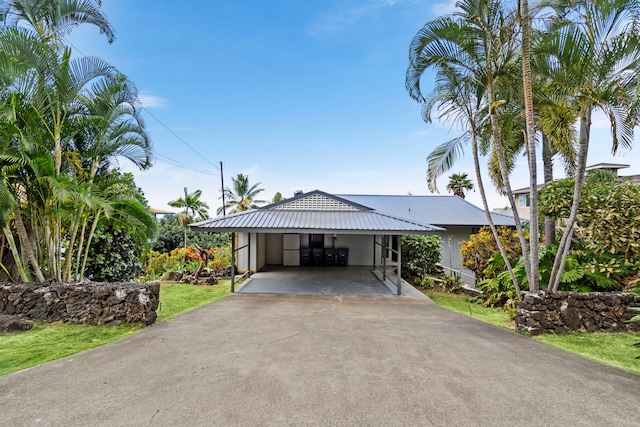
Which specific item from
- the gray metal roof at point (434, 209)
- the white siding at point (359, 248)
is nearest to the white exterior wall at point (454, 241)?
the gray metal roof at point (434, 209)

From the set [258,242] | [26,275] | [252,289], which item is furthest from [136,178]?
[258,242]

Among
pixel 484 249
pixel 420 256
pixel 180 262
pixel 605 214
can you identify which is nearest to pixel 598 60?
pixel 605 214

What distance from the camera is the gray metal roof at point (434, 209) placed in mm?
14031

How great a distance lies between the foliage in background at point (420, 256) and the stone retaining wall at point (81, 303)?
9234mm

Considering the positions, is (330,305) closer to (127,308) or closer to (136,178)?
(127,308)

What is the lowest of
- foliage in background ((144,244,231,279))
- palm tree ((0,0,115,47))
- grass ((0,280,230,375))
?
grass ((0,280,230,375))

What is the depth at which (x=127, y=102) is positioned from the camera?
6.88 meters

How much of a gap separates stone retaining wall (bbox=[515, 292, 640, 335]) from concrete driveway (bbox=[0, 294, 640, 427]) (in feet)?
2.04

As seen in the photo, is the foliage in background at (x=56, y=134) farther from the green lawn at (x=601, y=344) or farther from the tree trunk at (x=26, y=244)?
the green lawn at (x=601, y=344)

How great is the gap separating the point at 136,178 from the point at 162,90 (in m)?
10.5

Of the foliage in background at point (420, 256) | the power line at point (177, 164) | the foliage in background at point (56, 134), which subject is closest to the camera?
the foliage in background at point (56, 134)

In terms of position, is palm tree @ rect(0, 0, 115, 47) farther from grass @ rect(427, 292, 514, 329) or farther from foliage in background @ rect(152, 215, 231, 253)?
foliage in background @ rect(152, 215, 231, 253)

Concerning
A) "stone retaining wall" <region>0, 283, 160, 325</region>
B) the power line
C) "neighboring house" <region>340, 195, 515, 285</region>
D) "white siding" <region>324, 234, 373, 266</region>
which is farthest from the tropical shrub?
the power line

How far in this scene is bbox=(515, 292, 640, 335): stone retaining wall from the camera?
5.45 metres
